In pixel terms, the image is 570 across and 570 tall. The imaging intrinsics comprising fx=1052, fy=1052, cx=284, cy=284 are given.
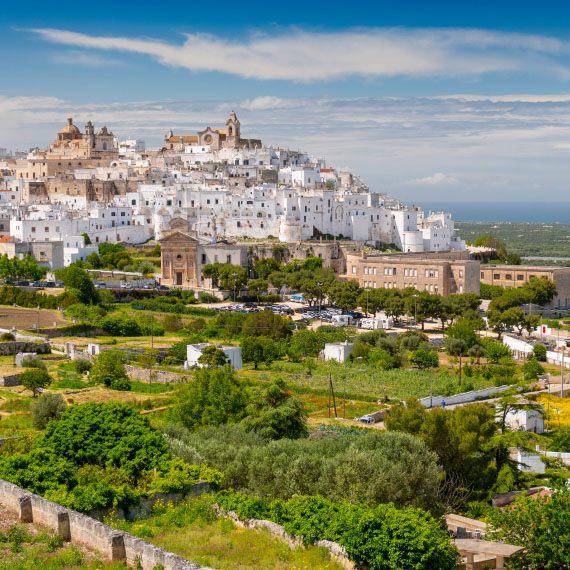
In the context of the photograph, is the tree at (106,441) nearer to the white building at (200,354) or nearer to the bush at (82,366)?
the bush at (82,366)

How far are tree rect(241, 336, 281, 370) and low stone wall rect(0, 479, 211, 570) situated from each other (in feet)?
87.6

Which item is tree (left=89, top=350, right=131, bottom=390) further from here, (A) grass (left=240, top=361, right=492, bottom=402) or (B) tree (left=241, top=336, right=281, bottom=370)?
(B) tree (left=241, top=336, right=281, bottom=370)

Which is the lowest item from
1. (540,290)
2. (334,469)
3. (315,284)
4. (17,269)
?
(334,469)

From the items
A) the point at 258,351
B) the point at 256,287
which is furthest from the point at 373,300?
the point at 258,351

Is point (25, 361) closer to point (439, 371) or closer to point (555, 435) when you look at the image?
point (439, 371)

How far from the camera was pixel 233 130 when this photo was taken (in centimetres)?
9406

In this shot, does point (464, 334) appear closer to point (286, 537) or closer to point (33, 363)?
point (33, 363)

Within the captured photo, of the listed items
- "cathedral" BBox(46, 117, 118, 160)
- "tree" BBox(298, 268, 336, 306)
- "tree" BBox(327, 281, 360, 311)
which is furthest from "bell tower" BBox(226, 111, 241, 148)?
"tree" BBox(327, 281, 360, 311)

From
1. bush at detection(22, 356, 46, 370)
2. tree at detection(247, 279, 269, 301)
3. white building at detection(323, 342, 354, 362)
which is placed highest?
tree at detection(247, 279, 269, 301)

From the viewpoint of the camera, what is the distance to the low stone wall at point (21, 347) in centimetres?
4216

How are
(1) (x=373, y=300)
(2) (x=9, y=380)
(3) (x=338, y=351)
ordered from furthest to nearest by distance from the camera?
(1) (x=373, y=300) → (3) (x=338, y=351) → (2) (x=9, y=380)

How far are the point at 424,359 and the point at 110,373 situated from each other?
1330 cm

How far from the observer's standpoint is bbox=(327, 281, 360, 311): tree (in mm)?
57875

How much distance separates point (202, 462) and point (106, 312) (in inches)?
1381
